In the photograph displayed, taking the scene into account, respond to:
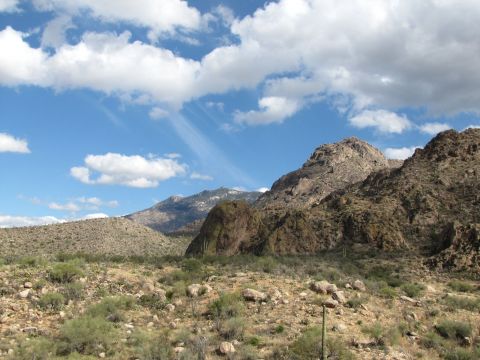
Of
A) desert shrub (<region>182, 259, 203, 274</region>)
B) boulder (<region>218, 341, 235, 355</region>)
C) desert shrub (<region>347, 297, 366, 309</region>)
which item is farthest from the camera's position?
desert shrub (<region>182, 259, 203, 274</region>)

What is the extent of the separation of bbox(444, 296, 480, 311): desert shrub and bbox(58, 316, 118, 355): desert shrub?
574 inches

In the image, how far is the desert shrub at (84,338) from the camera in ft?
52.0

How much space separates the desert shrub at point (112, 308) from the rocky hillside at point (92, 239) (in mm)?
47649

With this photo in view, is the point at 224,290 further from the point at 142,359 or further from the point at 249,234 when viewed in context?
the point at 249,234

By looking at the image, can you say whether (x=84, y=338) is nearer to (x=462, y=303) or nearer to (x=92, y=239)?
(x=462, y=303)

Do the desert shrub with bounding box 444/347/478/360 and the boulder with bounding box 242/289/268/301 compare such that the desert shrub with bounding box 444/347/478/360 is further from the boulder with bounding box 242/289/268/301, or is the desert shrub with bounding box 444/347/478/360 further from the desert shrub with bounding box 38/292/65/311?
the desert shrub with bounding box 38/292/65/311

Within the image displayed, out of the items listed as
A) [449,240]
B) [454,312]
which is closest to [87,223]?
[449,240]

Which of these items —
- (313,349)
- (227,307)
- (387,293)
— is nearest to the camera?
(313,349)

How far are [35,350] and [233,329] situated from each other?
6.41 metres

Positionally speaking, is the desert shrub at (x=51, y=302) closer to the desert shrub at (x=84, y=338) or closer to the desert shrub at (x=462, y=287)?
the desert shrub at (x=84, y=338)

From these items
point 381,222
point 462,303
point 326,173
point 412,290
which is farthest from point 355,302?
point 326,173

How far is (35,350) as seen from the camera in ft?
49.9

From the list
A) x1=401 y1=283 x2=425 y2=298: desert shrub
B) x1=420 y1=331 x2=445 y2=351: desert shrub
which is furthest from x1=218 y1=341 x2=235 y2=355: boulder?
x1=401 y1=283 x2=425 y2=298: desert shrub

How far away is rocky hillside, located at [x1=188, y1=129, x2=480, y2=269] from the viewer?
44.7m
